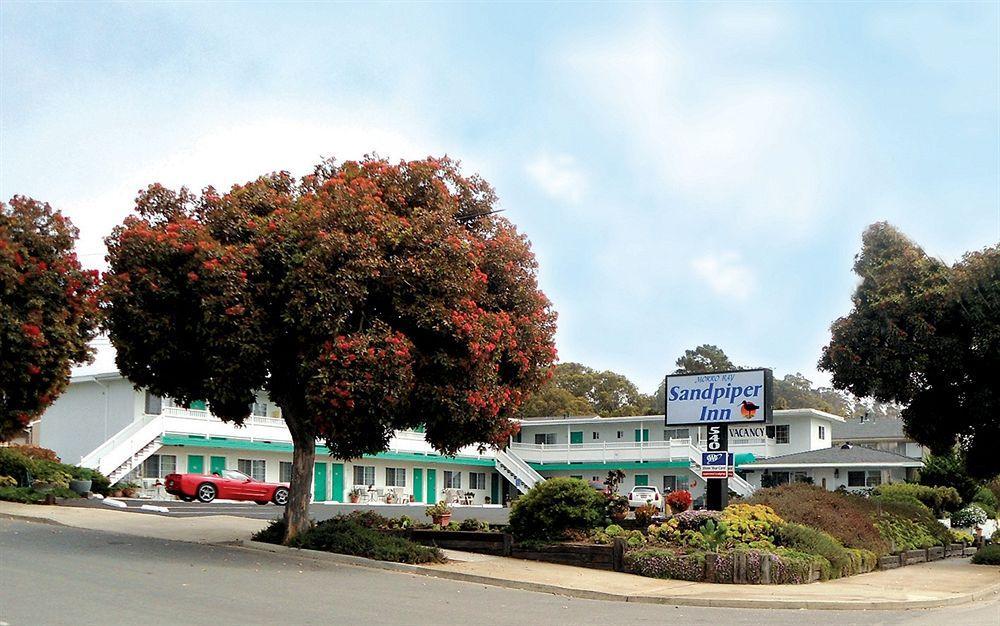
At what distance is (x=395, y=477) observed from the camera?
184ft

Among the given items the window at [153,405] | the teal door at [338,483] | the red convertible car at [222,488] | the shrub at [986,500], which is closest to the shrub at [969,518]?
the shrub at [986,500]

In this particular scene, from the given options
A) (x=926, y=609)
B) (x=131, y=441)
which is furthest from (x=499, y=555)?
(x=131, y=441)

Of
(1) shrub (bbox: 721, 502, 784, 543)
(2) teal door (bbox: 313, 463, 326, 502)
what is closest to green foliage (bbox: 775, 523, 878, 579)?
(1) shrub (bbox: 721, 502, 784, 543)

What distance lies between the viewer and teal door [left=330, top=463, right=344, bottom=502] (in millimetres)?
52312

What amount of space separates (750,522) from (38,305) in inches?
622

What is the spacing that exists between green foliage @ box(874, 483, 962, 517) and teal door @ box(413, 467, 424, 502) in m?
28.5

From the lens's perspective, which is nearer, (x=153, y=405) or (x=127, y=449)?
(x=127, y=449)

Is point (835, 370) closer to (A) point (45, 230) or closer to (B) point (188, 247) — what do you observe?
(B) point (188, 247)

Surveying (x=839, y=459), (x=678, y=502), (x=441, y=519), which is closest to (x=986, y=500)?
(x=839, y=459)

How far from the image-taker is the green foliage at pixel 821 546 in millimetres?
20297

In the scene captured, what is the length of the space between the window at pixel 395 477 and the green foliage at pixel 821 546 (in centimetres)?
3647

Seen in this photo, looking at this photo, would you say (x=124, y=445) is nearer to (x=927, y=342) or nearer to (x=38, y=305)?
(x=38, y=305)

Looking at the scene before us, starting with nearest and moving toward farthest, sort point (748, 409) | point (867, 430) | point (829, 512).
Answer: point (829, 512), point (748, 409), point (867, 430)

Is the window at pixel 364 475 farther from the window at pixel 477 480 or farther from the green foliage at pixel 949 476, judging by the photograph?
the green foliage at pixel 949 476
